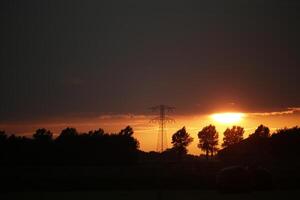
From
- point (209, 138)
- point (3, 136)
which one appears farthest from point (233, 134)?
point (3, 136)

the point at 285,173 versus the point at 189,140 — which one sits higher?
the point at 189,140

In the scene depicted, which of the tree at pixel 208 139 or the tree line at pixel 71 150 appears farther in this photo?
the tree at pixel 208 139

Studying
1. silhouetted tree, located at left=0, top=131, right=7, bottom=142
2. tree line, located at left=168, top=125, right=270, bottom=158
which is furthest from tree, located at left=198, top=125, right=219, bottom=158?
silhouetted tree, located at left=0, top=131, right=7, bottom=142

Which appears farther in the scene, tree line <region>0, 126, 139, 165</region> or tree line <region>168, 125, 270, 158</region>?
tree line <region>168, 125, 270, 158</region>

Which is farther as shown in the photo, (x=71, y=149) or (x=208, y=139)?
(x=208, y=139)

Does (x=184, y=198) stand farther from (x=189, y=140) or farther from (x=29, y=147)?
(x=189, y=140)

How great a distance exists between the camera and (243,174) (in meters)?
32.3

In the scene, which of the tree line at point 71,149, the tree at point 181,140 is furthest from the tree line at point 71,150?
the tree at point 181,140

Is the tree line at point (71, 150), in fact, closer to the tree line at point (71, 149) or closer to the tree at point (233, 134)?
the tree line at point (71, 149)

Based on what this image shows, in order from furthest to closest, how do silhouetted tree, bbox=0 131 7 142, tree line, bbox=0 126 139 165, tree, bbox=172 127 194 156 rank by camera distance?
1. tree, bbox=172 127 194 156
2. silhouetted tree, bbox=0 131 7 142
3. tree line, bbox=0 126 139 165

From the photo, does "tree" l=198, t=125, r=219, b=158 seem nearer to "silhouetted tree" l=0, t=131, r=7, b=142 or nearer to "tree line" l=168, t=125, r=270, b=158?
"tree line" l=168, t=125, r=270, b=158

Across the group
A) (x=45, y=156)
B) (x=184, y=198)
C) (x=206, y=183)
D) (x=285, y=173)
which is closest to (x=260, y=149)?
(x=45, y=156)

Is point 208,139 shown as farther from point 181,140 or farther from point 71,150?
point 71,150

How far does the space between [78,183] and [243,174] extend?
14.1 metres
